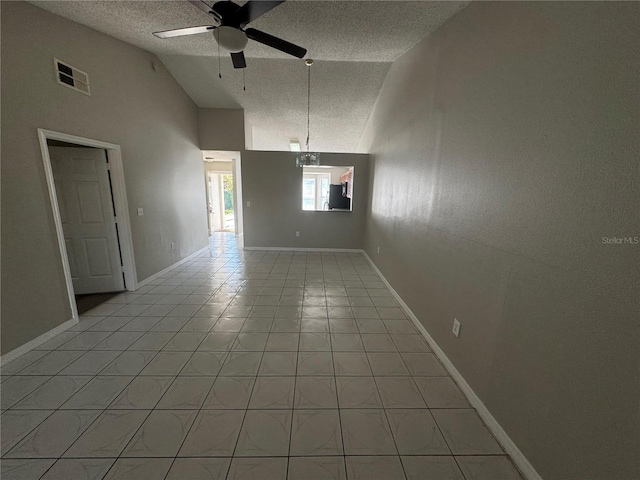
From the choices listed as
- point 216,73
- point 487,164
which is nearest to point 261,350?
point 487,164

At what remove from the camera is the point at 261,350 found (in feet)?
6.91

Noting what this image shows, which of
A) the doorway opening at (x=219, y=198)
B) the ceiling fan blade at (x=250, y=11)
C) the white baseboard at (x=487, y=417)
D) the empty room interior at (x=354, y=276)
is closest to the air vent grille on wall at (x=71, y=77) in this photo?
the empty room interior at (x=354, y=276)

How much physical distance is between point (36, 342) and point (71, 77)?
102 inches

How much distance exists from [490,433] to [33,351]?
3.58 meters

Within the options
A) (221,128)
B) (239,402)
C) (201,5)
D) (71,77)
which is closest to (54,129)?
(71,77)

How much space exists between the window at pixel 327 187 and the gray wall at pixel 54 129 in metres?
2.94

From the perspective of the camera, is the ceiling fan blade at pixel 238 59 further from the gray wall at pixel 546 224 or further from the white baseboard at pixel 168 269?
the white baseboard at pixel 168 269

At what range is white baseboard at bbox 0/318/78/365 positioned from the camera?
6.25 ft

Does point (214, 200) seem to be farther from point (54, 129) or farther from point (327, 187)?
point (54, 129)

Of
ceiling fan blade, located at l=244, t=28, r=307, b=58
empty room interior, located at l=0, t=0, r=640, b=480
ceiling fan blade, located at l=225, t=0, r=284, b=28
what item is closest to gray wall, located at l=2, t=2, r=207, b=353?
empty room interior, located at l=0, t=0, r=640, b=480

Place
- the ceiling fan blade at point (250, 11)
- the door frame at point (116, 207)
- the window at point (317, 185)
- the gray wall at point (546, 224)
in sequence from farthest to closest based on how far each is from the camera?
the window at point (317, 185)
the door frame at point (116, 207)
the ceiling fan blade at point (250, 11)
the gray wall at point (546, 224)

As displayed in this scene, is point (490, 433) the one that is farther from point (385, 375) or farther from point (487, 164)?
point (487, 164)

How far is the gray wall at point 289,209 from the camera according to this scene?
5230 mm

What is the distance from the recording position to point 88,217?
3.02 m
